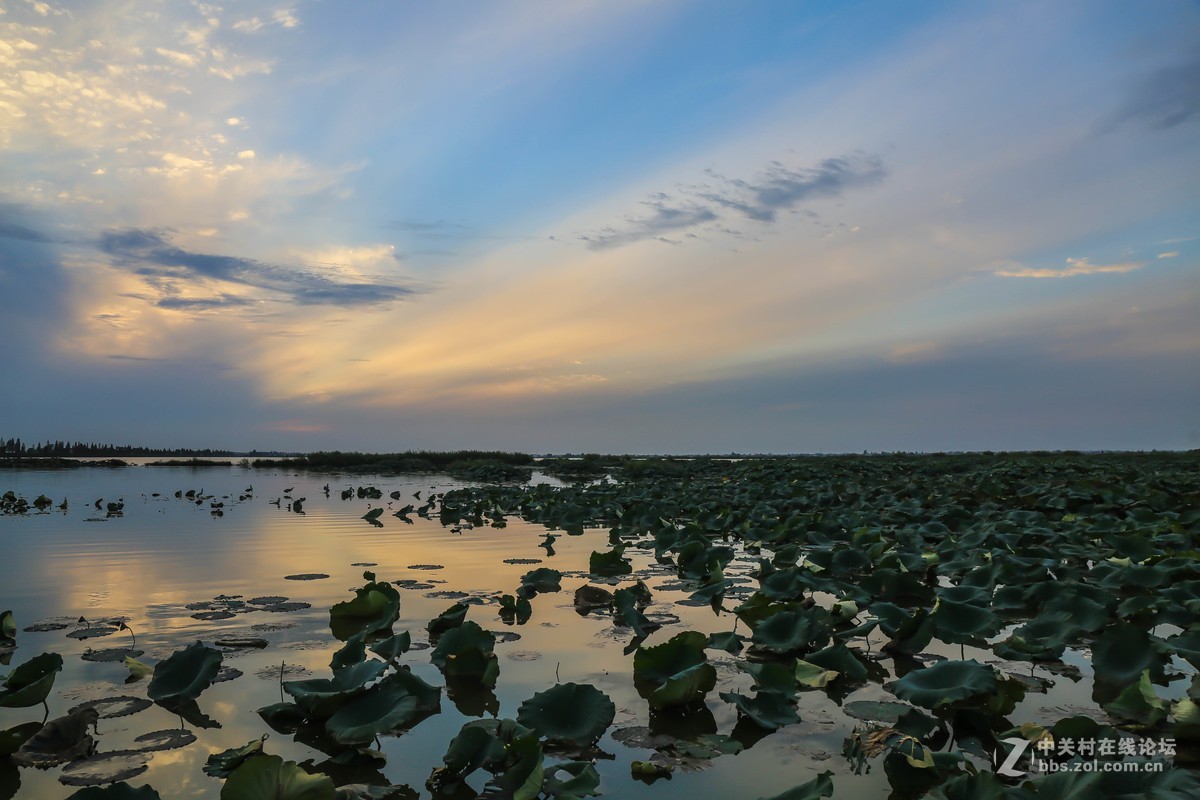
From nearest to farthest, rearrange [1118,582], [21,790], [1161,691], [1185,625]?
1. [21,790]
2. [1161,691]
3. [1185,625]
4. [1118,582]

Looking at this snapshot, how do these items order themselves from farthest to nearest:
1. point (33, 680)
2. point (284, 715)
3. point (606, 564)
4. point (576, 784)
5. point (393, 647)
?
point (606, 564) → point (393, 647) → point (33, 680) → point (284, 715) → point (576, 784)

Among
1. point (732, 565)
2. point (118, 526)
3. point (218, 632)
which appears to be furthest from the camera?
point (118, 526)

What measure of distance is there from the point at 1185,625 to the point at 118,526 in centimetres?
1523

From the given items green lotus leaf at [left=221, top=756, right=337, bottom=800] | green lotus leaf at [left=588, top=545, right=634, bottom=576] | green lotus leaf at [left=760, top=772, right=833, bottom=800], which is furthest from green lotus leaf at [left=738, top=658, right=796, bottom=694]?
green lotus leaf at [left=588, top=545, right=634, bottom=576]

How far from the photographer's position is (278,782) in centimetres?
262

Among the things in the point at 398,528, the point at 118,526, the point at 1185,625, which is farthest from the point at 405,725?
the point at 118,526

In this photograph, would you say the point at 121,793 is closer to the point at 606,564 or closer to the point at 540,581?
the point at 540,581

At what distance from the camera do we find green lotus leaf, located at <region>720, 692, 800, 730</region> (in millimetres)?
3758

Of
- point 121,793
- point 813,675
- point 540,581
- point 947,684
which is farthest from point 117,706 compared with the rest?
point 947,684

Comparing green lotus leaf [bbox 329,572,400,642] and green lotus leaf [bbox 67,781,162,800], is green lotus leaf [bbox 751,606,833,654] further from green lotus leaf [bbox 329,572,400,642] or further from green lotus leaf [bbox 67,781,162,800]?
green lotus leaf [bbox 67,781,162,800]

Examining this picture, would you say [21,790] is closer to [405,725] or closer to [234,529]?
[405,725]

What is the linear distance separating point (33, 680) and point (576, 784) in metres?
3.29

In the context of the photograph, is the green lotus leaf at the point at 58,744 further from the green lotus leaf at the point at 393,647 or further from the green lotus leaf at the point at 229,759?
the green lotus leaf at the point at 393,647

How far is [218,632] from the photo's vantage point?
5789 millimetres
